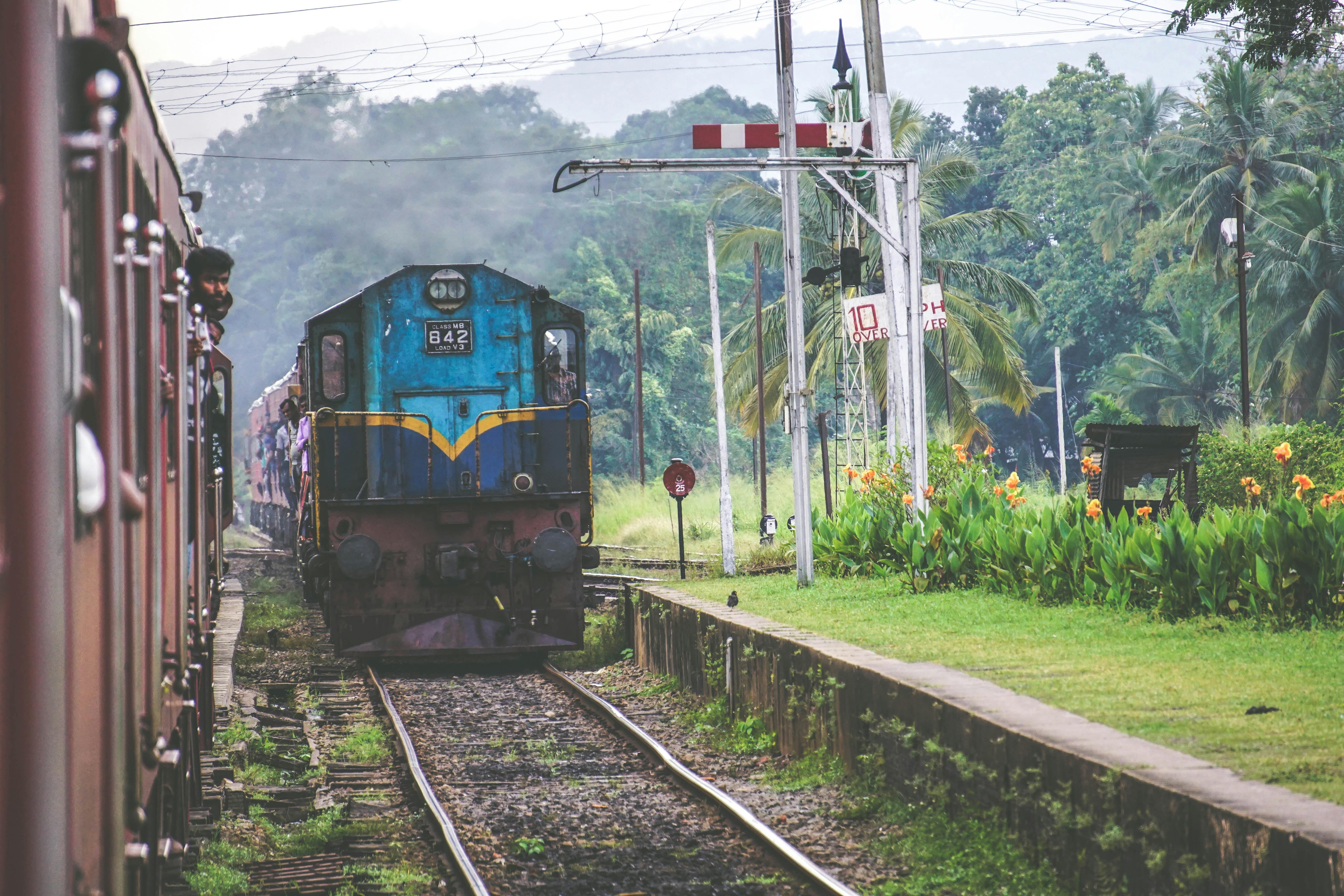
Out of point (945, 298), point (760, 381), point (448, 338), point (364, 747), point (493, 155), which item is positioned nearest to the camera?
point (364, 747)

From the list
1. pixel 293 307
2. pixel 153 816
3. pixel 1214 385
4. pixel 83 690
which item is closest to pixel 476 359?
pixel 153 816

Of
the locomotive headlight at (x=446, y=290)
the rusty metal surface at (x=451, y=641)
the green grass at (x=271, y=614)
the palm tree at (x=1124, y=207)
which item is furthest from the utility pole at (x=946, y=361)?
the palm tree at (x=1124, y=207)

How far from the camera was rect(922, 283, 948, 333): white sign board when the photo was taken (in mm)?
21828

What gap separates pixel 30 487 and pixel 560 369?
11.6 m

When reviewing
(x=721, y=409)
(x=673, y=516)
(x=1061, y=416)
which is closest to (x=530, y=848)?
(x=721, y=409)

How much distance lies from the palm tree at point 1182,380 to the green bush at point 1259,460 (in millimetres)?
20196

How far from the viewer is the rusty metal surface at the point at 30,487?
1.99 metres

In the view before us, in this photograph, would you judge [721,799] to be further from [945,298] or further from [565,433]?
[945,298]

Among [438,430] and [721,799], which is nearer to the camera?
[721,799]

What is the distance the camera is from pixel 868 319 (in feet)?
59.0

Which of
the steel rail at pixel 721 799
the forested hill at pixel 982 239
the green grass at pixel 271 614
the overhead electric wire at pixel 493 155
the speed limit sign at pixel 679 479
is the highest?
the overhead electric wire at pixel 493 155

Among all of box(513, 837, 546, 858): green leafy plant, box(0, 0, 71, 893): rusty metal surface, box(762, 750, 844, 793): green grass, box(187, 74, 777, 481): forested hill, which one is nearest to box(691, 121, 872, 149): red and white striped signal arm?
box(762, 750, 844, 793): green grass

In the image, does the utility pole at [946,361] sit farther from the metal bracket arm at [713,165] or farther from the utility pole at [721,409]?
the metal bracket arm at [713,165]

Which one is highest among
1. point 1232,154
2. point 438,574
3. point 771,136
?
point 1232,154
